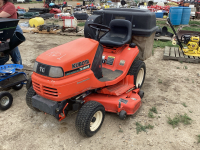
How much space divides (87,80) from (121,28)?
159 cm

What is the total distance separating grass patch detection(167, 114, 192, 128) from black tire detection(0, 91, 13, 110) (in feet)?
8.76

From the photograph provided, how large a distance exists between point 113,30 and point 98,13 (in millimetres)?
528

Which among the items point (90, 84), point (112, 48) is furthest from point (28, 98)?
point (112, 48)

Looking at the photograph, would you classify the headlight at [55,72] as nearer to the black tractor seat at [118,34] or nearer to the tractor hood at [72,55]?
the tractor hood at [72,55]

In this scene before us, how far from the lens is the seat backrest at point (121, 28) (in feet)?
11.2

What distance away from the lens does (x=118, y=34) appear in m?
3.65

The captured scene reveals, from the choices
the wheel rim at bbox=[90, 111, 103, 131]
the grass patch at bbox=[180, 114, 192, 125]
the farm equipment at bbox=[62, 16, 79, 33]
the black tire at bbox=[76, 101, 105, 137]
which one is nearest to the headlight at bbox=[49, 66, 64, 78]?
the black tire at bbox=[76, 101, 105, 137]

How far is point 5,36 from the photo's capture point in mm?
3459

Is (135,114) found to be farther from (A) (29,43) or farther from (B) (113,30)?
(A) (29,43)

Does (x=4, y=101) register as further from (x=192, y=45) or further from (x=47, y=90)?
(x=192, y=45)

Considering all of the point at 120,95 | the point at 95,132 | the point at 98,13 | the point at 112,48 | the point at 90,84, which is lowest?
the point at 95,132

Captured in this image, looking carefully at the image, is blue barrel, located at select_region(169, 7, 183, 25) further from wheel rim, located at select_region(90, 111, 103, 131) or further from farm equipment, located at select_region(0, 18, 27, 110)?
wheel rim, located at select_region(90, 111, 103, 131)

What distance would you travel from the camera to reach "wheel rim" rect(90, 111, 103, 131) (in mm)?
2578

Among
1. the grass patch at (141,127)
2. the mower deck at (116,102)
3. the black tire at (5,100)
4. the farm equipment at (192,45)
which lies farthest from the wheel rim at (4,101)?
the farm equipment at (192,45)
